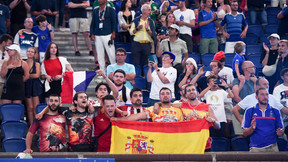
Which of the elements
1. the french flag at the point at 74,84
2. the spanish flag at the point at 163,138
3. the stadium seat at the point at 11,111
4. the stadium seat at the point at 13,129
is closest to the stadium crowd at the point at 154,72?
the french flag at the point at 74,84

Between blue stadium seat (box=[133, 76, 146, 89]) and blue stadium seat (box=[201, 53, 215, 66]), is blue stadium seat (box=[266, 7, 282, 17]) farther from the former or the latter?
blue stadium seat (box=[133, 76, 146, 89])

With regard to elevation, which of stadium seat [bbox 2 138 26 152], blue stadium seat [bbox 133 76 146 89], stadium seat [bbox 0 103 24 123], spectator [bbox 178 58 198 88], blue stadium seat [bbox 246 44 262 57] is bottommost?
stadium seat [bbox 2 138 26 152]

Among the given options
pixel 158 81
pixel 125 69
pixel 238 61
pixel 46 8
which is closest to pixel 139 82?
pixel 125 69

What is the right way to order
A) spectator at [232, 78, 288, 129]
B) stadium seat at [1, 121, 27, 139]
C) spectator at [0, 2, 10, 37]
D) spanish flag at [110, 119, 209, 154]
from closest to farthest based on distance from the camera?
1. spanish flag at [110, 119, 209, 154]
2. spectator at [232, 78, 288, 129]
3. stadium seat at [1, 121, 27, 139]
4. spectator at [0, 2, 10, 37]

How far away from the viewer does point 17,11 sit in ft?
49.9

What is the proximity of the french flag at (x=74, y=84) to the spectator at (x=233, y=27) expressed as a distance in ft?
14.9

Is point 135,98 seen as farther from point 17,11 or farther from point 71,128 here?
point 17,11

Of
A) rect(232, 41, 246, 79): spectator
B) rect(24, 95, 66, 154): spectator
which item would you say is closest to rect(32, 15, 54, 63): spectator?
rect(24, 95, 66, 154): spectator

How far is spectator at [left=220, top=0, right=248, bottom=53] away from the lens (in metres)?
14.4

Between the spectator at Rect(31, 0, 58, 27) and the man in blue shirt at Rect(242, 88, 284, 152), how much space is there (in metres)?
6.82

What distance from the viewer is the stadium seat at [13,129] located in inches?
425

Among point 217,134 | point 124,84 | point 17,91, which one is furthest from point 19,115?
point 217,134

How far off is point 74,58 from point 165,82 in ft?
12.5

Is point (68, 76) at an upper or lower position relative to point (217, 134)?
upper
